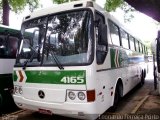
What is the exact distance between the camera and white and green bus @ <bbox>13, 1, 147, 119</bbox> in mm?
5297

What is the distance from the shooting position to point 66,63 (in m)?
5.48

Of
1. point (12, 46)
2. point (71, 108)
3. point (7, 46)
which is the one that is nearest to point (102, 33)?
point (71, 108)

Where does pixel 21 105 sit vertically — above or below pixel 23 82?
below

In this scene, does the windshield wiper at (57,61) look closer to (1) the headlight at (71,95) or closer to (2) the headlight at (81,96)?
(1) the headlight at (71,95)

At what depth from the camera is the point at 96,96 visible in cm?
538

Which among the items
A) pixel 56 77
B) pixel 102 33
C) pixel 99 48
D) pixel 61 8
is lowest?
pixel 56 77

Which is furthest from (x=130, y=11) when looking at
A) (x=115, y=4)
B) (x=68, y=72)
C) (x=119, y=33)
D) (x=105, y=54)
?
(x=68, y=72)

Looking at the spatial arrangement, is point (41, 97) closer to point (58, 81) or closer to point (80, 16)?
point (58, 81)

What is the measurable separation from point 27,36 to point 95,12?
1932mm

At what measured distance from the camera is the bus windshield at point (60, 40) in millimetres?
5430

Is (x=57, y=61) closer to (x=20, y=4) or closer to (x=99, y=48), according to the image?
(x=99, y=48)

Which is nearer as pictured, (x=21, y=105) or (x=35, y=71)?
(x=35, y=71)

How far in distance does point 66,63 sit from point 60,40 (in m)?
0.62

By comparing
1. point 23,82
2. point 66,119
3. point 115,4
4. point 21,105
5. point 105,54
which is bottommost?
point 66,119
